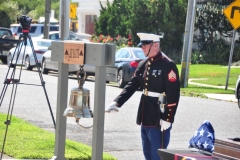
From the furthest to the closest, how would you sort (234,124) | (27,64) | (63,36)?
1. (27,64)
2. (234,124)
3. (63,36)

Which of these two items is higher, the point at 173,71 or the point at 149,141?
the point at 173,71

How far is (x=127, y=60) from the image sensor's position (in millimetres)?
22203

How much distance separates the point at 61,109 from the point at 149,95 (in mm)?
1119

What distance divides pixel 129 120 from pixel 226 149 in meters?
8.59

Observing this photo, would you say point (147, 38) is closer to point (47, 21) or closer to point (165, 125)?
point (165, 125)

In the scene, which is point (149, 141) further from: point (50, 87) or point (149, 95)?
point (50, 87)

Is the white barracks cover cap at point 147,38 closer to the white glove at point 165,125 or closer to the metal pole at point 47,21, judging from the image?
the white glove at point 165,125

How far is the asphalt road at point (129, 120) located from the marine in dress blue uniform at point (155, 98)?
2.54 metres

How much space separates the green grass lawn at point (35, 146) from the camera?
905 centimetres

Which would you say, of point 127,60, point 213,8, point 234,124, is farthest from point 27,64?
point 234,124

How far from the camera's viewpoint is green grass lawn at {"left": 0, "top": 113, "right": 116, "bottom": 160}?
29.7 ft

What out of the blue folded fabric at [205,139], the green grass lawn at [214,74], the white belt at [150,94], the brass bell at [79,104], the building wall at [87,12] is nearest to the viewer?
the blue folded fabric at [205,139]

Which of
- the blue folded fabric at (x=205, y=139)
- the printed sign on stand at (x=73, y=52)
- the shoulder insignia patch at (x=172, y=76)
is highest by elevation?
the printed sign on stand at (x=73, y=52)

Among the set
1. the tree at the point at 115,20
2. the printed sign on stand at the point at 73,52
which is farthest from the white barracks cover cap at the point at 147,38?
the tree at the point at 115,20
